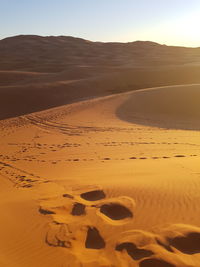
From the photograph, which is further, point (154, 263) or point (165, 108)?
point (165, 108)

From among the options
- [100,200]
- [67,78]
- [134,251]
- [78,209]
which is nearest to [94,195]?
[100,200]

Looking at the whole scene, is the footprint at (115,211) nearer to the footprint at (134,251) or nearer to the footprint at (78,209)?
the footprint at (78,209)

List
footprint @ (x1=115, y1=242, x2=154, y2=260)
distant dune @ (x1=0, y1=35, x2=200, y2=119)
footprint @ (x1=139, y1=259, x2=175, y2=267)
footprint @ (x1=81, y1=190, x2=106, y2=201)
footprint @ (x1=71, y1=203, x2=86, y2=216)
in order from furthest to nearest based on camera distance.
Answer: distant dune @ (x1=0, y1=35, x2=200, y2=119) < footprint @ (x1=81, y1=190, x2=106, y2=201) < footprint @ (x1=71, y1=203, x2=86, y2=216) < footprint @ (x1=115, y1=242, x2=154, y2=260) < footprint @ (x1=139, y1=259, x2=175, y2=267)

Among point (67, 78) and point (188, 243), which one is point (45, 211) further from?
point (67, 78)

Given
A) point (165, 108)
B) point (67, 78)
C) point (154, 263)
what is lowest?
point (154, 263)

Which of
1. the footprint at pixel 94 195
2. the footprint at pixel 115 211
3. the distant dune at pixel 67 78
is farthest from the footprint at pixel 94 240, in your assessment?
the distant dune at pixel 67 78

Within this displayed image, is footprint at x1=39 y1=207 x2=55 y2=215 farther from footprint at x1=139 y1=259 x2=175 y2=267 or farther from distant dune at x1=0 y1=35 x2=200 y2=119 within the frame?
distant dune at x1=0 y1=35 x2=200 y2=119

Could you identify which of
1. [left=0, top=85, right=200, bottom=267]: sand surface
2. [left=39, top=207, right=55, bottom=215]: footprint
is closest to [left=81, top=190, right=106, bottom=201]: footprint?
[left=0, top=85, right=200, bottom=267]: sand surface
